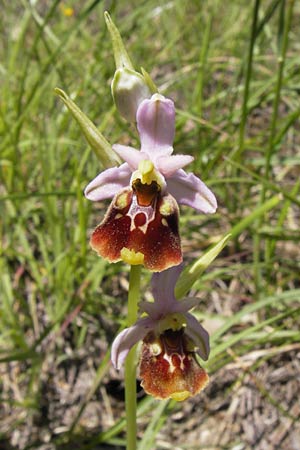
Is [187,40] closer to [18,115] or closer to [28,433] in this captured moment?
[18,115]

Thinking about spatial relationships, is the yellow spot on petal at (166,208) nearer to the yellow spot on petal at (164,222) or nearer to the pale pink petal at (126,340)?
the yellow spot on petal at (164,222)

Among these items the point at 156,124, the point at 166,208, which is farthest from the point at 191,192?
the point at 156,124

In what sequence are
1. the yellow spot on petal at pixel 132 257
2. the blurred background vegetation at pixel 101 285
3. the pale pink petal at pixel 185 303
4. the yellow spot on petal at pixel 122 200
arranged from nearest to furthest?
the yellow spot on petal at pixel 132 257 < the yellow spot on petal at pixel 122 200 < the pale pink petal at pixel 185 303 < the blurred background vegetation at pixel 101 285

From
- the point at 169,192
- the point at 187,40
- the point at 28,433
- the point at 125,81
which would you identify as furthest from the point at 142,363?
the point at 187,40

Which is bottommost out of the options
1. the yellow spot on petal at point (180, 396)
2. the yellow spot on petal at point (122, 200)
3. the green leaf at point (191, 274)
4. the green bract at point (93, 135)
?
the yellow spot on petal at point (180, 396)

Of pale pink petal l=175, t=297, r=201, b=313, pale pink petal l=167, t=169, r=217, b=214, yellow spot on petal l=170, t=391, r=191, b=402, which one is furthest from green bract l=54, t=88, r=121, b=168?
yellow spot on petal l=170, t=391, r=191, b=402

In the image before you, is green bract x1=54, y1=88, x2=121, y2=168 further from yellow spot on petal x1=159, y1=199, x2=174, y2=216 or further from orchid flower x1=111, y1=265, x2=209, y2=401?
orchid flower x1=111, y1=265, x2=209, y2=401

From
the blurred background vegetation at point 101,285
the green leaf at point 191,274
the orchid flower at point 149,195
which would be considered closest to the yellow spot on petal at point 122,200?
the orchid flower at point 149,195

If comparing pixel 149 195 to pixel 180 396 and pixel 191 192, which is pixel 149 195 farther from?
pixel 180 396
